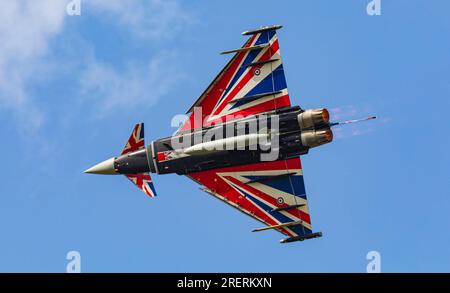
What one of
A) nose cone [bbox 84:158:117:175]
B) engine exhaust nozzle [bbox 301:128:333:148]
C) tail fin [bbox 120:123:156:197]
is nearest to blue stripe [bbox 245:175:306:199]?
engine exhaust nozzle [bbox 301:128:333:148]

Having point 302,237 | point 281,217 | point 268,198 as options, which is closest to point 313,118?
point 268,198

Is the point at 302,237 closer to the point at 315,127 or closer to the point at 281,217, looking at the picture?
the point at 281,217

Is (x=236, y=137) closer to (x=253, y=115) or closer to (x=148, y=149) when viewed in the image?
(x=253, y=115)

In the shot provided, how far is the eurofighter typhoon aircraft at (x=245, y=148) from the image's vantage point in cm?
5972

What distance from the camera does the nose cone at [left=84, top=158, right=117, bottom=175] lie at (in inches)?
2501

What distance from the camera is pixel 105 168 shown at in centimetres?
6362

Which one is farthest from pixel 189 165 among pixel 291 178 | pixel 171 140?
pixel 291 178

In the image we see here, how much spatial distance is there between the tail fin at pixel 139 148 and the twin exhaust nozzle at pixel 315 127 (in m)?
10.2

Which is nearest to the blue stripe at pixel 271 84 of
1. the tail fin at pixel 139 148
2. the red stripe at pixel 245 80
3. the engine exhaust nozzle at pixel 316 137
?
the red stripe at pixel 245 80

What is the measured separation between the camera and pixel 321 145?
58969 mm

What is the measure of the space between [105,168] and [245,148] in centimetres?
932

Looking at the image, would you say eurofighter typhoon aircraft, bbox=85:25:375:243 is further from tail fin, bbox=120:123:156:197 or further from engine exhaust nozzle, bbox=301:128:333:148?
engine exhaust nozzle, bbox=301:128:333:148

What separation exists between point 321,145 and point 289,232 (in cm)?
611

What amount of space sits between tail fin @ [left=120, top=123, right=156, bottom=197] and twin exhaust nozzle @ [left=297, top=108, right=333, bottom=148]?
400 inches
